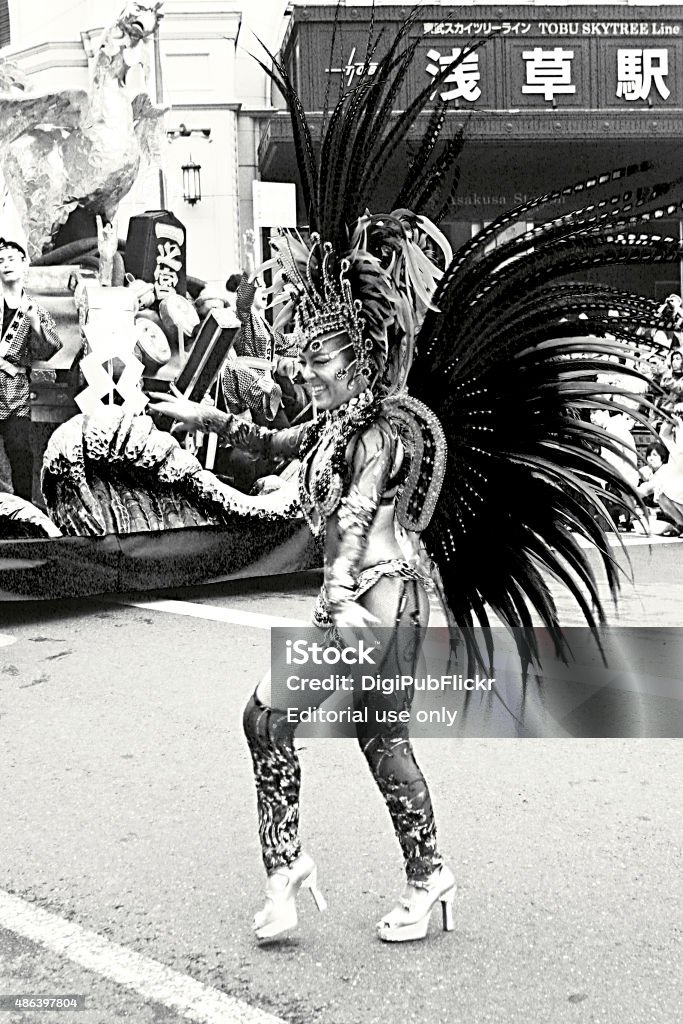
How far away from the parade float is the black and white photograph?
0.8 inches

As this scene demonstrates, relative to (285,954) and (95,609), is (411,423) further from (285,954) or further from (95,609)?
(95,609)

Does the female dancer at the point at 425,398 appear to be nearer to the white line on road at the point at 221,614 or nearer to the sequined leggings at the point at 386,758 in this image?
the sequined leggings at the point at 386,758

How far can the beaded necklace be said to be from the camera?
2934 millimetres

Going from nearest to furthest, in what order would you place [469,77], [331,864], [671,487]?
1. [331,864]
2. [671,487]
3. [469,77]

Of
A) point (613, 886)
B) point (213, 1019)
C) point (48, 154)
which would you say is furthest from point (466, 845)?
point (48, 154)

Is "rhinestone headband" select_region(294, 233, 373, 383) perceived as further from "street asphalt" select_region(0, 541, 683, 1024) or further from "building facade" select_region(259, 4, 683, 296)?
"building facade" select_region(259, 4, 683, 296)

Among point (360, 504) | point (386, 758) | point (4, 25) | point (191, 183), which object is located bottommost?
point (386, 758)

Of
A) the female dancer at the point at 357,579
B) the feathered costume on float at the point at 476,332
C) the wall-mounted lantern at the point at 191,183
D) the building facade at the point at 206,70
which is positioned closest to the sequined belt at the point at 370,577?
the female dancer at the point at 357,579

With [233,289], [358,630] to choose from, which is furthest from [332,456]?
[233,289]

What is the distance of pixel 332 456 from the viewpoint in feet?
9.66

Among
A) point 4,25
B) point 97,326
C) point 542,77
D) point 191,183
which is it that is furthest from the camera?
point 4,25

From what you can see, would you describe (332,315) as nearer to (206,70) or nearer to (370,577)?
(370,577)

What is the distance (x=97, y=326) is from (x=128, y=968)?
5425mm

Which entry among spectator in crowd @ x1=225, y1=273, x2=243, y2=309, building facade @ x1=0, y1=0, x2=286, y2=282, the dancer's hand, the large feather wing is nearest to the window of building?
building facade @ x1=0, y1=0, x2=286, y2=282
